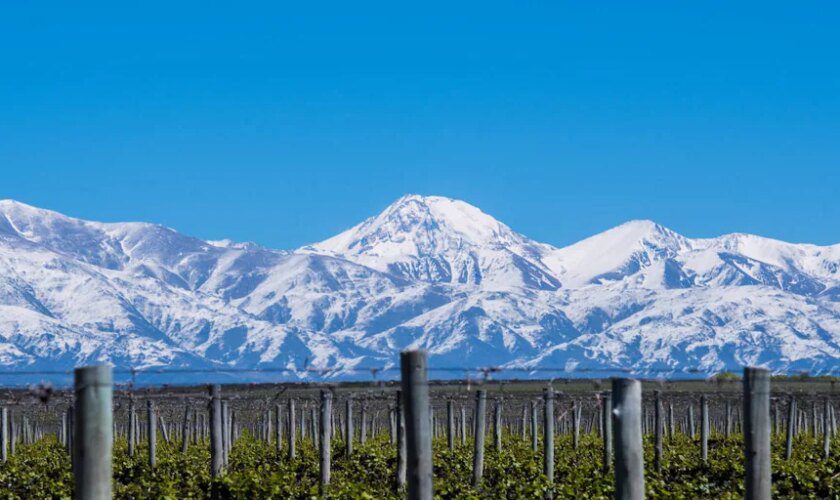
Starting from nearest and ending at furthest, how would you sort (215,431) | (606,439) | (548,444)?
(215,431) → (548,444) → (606,439)

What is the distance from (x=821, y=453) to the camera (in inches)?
1809

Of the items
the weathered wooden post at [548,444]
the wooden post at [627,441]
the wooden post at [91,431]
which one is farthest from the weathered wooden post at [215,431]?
the wooden post at [91,431]

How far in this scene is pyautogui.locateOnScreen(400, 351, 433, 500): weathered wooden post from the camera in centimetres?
1135

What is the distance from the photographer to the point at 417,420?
37.5ft

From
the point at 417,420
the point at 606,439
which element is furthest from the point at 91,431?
the point at 606,439

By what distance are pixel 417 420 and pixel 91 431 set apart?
2.68 meters

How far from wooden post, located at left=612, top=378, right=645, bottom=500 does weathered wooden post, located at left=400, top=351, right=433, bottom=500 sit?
1750 mm

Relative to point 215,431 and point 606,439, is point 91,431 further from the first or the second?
point 606,439

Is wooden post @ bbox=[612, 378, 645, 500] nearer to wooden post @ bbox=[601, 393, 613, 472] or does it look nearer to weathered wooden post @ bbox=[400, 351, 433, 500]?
weathered wooden post @ bbox=[400, 351, 433, 500]

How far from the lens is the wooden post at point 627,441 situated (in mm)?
11969

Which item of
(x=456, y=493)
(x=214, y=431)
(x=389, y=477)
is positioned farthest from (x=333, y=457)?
(x=456, y=493)

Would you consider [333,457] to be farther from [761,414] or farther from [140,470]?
[761,414]

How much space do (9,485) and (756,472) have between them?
880 inches

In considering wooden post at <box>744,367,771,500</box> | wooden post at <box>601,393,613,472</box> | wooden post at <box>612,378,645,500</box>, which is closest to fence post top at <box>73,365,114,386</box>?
wooden post at <box>612,378,645,500</box>
